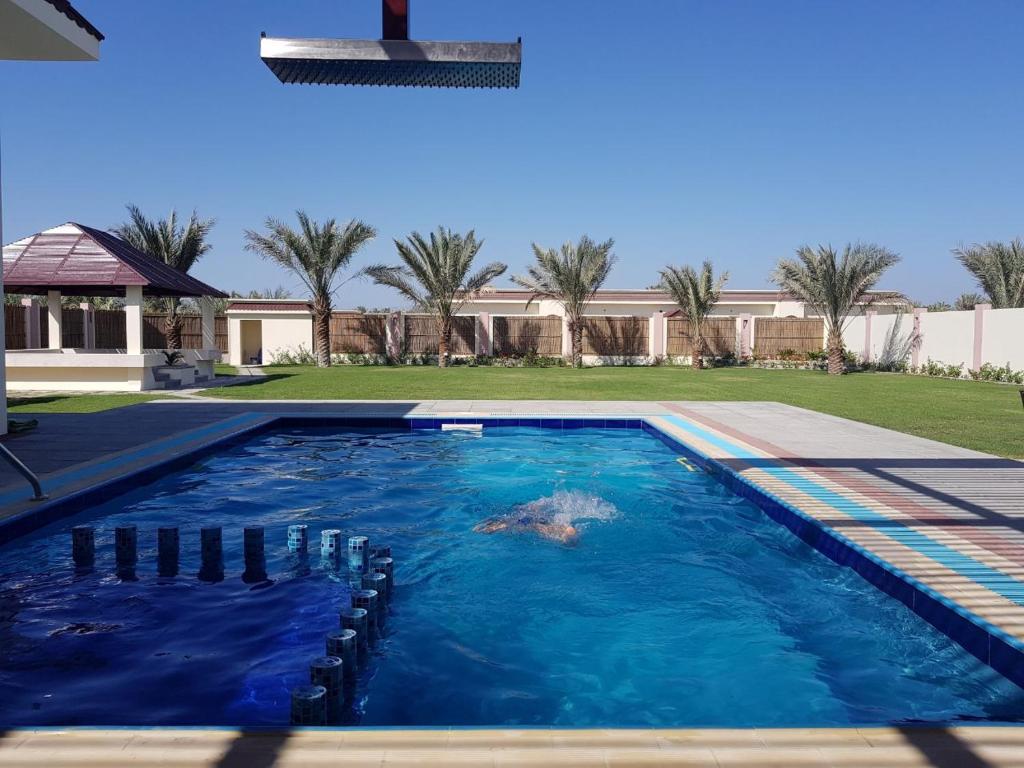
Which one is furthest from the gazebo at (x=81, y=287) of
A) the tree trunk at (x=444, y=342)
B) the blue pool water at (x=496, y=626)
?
the tree trunk at (x=444, y=342)

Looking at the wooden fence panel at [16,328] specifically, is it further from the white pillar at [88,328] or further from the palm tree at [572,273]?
the palm tree at [572,273]

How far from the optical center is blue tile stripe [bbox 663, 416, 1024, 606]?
13.2 feet

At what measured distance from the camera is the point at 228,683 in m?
3.83

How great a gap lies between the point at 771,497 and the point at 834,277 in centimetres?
2088

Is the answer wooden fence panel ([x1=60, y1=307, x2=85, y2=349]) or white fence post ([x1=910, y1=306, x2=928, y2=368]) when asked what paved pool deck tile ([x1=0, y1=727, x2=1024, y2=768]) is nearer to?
wooden fence panel ([x1=60, y1=307, x2=85, y2=349])

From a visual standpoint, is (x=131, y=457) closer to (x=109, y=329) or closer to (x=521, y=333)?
(x=109, y=329)

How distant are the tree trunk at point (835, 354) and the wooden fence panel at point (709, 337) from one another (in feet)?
18.6

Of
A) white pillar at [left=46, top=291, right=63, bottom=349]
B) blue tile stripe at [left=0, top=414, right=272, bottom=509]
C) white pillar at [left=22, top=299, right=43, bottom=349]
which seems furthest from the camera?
white pillar at [left=22, top=299, right=43, bottom=349]

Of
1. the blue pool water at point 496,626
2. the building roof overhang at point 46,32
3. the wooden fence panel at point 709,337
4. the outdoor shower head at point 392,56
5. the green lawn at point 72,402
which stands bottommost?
the blue pool water at point 496,626

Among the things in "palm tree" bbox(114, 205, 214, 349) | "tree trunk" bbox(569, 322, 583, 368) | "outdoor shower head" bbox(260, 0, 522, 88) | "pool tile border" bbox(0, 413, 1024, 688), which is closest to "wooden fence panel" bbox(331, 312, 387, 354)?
"palm tree" bbox(114, 205, 214, 349)

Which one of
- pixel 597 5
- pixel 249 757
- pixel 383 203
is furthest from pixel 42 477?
pixel 383 203

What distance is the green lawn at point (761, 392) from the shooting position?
38.2ft

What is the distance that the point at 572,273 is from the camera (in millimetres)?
28641

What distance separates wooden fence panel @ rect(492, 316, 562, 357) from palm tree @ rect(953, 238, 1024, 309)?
1609 centimetres
